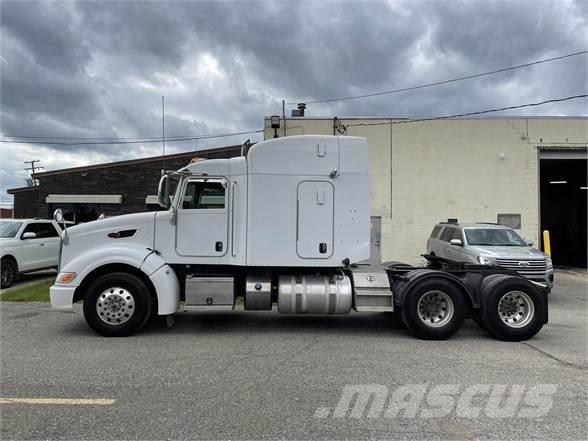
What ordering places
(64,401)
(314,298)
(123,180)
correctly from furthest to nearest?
(123,180), (314,298), (64,401)

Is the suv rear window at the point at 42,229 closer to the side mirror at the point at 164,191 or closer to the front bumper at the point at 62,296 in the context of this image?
the front bumper at the point at 62,296

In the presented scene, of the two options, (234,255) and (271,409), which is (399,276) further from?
(271,409)

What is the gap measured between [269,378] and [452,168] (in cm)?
1419

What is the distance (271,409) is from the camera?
13.9ft

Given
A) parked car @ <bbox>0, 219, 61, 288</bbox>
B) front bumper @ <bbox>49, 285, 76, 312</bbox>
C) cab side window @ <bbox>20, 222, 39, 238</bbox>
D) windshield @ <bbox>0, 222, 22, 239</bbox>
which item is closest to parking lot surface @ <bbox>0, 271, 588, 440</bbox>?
front bumper @ <bbox>49, 285, 76, 312</bbox>

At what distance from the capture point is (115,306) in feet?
22.9

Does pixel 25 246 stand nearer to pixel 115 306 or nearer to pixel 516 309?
pixel 115 306

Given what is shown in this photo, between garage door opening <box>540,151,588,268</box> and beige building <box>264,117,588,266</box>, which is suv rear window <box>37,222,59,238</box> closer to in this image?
beige building <box>264,117,588,266</box>

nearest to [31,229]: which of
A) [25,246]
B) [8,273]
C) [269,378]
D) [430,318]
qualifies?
[25,246]

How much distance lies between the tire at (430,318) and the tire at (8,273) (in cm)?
1079

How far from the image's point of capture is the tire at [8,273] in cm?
1212

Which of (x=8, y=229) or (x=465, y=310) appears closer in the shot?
(x=465, y=310)

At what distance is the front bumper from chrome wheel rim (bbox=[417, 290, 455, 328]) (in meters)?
5.47

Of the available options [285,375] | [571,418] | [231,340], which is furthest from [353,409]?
[231,340]
